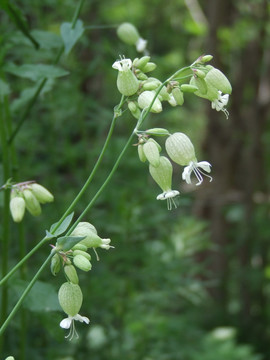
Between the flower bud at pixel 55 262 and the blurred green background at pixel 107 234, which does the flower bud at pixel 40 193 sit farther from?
the blurred green background at pixel 107 234

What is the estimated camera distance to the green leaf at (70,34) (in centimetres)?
179

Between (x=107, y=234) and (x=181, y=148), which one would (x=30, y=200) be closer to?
(x=181, y=148)

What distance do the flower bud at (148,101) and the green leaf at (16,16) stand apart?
0.60 metres

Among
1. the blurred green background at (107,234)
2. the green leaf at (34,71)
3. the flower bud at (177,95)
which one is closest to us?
the flower bud at (177,95)

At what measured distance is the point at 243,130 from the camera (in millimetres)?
5871

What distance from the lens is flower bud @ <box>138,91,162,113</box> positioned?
48.1 inches

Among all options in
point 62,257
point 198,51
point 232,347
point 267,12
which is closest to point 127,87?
point 62,257

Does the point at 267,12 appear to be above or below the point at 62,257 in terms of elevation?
above

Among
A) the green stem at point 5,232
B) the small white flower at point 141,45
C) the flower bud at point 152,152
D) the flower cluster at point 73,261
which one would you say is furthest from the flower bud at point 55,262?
the small white flower at point 141,45

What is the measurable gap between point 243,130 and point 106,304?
345 centimetres

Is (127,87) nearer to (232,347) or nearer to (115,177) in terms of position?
(115,177)

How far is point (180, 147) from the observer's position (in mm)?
1280

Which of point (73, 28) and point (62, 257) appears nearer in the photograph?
point (62, 257)

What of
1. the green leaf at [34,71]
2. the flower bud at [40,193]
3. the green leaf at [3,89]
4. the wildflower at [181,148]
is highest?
the green leaf at [34,71]
